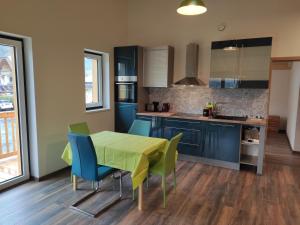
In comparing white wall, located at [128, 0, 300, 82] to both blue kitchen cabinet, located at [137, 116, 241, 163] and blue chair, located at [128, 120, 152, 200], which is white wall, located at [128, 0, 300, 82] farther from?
blue chair, located at [128, 120, 152, 200]

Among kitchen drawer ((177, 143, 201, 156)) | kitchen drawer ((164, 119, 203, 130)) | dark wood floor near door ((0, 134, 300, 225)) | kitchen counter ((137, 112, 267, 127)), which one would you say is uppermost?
kitchen counter ((137, 112, 267, 127))

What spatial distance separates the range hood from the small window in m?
1.64

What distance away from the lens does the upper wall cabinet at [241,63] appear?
3750 millimetres

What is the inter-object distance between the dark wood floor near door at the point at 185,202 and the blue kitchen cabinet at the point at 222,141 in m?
0.36

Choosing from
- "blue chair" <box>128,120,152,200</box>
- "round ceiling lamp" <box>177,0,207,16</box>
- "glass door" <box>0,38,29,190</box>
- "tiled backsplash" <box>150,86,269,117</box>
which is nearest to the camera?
"round ceiling lamp" <box>177,0,207,16</box>

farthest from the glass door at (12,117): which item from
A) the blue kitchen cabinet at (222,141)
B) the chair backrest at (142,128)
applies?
the blue kitchen cabinet at (222,141)

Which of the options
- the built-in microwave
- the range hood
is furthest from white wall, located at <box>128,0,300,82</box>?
the built-in microwave

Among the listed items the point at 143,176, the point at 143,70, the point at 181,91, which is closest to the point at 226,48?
the point at 181,91

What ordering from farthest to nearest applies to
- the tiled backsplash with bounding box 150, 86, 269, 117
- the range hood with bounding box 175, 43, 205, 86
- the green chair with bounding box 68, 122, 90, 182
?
the range hood with bounding box 175, 43, 205, 86 → the tiled backsplash with bounding box 150, 86, 269, 117 → the green chair with bounding box 68, 122, 90, 182

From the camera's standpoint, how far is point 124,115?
4.82 meters

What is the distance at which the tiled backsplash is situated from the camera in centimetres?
412

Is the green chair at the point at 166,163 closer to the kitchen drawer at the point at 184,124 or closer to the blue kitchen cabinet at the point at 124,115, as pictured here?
the kitchen drawer at the point at 184,124

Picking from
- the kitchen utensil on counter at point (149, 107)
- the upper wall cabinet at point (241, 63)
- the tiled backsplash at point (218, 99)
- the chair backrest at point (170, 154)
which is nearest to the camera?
the chair backrest at point (170, 154)

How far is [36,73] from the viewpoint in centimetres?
317
